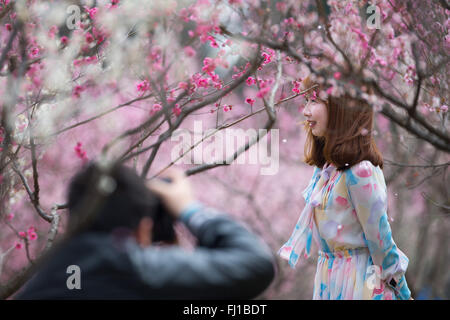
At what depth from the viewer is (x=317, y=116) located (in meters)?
2.62

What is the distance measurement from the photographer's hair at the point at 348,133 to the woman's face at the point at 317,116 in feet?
0.09

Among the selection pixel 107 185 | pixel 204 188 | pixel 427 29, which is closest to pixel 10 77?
pixel 107 185

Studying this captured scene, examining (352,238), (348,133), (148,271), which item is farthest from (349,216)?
(148,271)

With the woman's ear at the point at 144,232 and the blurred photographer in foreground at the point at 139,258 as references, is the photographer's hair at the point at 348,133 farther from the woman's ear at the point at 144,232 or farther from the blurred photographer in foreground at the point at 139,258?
the woman's ear at the point at 144,232

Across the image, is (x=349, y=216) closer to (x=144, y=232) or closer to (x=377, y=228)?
(x=377, y=228)

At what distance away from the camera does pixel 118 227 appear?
1.48m

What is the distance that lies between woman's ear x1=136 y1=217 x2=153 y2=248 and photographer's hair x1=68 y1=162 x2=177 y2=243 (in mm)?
13

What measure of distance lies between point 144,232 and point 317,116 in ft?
4.47

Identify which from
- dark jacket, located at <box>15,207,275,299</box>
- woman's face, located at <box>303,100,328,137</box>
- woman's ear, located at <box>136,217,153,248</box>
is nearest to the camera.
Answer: dark jacket, located at <box>15,207,275,299</box>

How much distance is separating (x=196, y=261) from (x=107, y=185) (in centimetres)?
34

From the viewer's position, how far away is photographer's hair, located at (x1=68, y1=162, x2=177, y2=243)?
1.48 metres

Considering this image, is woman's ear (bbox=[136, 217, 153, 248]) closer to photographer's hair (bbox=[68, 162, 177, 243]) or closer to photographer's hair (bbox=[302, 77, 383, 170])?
photographer's hair (bbox=[68, 162, 177, 243])

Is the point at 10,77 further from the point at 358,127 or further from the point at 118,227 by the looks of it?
the point at 358,127

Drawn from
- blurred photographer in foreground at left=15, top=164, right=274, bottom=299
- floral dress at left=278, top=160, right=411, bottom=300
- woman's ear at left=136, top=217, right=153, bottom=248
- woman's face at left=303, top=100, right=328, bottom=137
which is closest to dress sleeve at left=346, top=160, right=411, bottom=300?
floral dress at left=278, top=160, right=411, bottom=300
